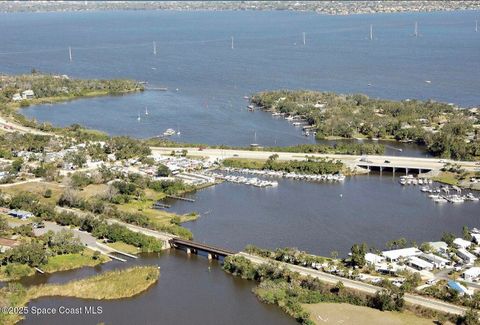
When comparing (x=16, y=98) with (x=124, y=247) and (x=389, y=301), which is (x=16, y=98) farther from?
(x=389, y=301)

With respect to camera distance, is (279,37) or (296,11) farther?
A: (296,11)

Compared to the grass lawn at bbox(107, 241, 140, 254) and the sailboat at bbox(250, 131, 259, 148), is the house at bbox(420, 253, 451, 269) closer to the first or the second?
the grass lawn at bbox(107, 241, 140, 254)

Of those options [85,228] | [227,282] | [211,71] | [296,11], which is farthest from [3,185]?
[296,11]

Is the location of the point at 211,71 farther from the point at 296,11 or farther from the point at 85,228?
the point at 296,11

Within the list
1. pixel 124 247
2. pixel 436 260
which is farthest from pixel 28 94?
pixel 436 260

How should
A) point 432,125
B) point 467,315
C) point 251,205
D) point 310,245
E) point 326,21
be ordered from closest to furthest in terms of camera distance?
1. point 467,315
2. point 310,245
3. point 251,205
4. point 432,125
5. point 326,21

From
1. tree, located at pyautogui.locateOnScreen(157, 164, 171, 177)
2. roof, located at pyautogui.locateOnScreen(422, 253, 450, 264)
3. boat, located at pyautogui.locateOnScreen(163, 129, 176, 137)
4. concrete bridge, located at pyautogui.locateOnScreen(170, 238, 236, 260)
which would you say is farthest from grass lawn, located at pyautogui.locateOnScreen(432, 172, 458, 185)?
boat, located at pyautogui.locateOnScreen(163, 129, 176, 137)

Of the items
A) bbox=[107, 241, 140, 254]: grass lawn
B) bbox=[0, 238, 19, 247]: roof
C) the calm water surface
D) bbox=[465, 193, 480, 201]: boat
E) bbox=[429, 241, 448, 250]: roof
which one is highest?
bbox=[429, 241, 448, 250]: roof

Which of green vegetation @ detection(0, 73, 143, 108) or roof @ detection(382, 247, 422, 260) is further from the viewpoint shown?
green vegetation @ detection(0, 73, 143, 108)
